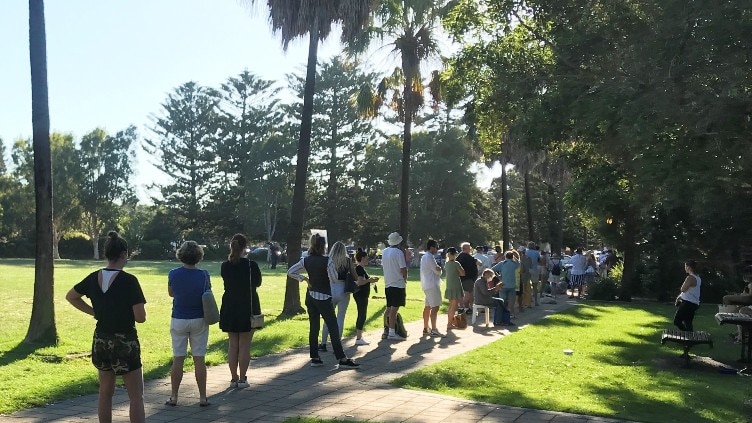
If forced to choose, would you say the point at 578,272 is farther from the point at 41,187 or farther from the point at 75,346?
the point at 41,187

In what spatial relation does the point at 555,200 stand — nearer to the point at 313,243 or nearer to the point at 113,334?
the point at 313,243

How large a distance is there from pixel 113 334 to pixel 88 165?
64.1m

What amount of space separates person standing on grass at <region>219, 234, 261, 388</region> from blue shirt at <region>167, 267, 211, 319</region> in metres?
0.99

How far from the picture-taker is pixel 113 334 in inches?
212

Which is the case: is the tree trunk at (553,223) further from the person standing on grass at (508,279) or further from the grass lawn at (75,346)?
the person standing on grass at (508,279)

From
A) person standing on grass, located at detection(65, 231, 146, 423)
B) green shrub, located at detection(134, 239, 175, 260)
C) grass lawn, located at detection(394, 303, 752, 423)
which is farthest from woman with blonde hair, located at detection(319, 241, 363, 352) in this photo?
green shrub, located at detection(134, 239, 175, 260)

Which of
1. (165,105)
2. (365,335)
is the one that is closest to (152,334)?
(365,335)

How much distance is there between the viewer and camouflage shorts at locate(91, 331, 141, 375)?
5.37 metres

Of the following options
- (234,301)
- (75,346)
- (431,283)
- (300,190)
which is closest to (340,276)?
(431,283)

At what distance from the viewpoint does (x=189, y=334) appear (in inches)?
277

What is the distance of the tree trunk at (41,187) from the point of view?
10891mm

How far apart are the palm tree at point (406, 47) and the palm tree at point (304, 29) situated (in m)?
3.91

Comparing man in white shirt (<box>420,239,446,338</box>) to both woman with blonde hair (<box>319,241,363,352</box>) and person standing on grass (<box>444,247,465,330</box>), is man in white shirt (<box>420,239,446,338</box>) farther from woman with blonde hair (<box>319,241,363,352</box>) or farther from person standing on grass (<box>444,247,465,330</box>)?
woman with blonde hair (<box>319,241,363,352</box>)

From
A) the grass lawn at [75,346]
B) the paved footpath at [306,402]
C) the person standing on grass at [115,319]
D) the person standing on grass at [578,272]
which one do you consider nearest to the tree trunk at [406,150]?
the grass lawn at [75,346]
